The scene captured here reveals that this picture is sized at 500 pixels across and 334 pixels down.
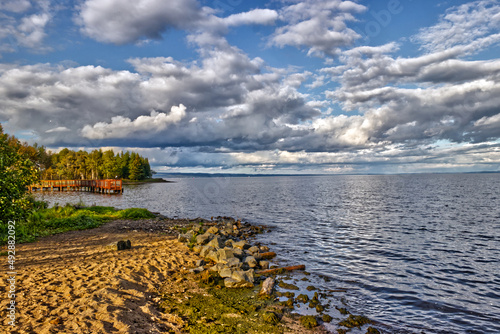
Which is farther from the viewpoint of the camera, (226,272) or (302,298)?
(226,272)

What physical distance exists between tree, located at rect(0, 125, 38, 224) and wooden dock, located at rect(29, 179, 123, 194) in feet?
247

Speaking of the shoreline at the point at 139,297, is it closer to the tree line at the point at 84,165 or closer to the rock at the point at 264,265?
the rock at the point at 264,265

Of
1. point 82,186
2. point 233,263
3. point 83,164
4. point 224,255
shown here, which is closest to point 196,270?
point 233,263

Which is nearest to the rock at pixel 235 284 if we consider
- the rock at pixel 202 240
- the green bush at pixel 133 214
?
the rock at pixel 202 240

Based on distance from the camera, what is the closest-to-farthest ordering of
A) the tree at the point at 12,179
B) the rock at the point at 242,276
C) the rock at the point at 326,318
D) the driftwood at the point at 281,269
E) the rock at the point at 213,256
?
1. the rock at the point at 326,318
2. the rock at the point at 242,276
3. the driftwood at the point at 281,269
4. the tree at the point at 12,179
5. the rock at the point at 213,256

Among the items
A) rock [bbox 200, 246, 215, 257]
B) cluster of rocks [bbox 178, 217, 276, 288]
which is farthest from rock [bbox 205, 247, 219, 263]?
rock [bbox 200, 246, 215, 257]

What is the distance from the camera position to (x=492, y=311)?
38.5 feet

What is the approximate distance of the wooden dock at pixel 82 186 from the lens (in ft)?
291

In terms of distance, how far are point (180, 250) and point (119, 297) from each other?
8202mm

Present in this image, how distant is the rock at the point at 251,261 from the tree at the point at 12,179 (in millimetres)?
13067

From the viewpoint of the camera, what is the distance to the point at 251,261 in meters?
16.1

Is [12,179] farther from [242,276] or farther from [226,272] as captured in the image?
[242,276]

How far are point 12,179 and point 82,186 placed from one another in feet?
343

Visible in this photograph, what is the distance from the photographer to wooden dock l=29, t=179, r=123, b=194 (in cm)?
8874
